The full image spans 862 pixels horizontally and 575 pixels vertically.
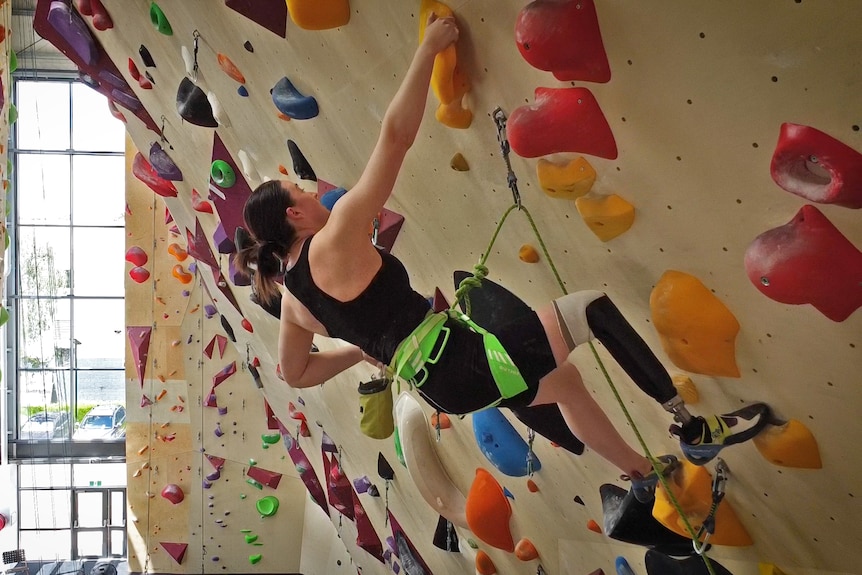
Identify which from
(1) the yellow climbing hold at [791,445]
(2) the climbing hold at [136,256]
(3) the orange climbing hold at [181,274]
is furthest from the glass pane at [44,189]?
(1) the yellow climbing hold at [791,445]

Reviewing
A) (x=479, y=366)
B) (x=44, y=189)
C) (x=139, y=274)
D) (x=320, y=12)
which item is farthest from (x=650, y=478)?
(x=44, y=189)

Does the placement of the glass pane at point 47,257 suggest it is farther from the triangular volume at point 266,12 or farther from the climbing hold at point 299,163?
the triangular volume at point 266,12

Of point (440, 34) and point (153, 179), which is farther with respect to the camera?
point (153, 179)

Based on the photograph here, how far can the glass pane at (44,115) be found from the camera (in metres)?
6.70

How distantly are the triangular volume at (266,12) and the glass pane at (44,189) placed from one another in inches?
225

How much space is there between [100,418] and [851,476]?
6845 mm

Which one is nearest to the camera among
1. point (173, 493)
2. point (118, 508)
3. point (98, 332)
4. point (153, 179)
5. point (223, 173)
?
point (223, 173)

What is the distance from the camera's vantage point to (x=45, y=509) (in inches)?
263

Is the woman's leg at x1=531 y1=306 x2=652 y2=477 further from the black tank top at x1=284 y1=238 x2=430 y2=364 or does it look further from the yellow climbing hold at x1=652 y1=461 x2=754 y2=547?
the black tank top at x1=284 y1=238 x2=430 y2=364

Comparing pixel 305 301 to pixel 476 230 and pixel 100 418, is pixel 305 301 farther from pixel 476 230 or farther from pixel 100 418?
pixel 100 418

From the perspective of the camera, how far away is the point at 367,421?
2.01 m

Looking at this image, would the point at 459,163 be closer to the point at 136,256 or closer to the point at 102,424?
the point at 136,256

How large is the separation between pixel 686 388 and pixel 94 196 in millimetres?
6526

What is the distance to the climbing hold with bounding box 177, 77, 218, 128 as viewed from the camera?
7.69 feet
